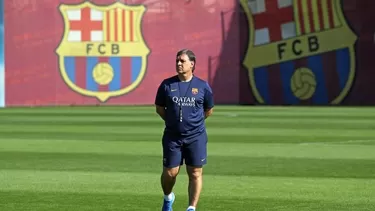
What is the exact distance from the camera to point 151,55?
43.7 metres

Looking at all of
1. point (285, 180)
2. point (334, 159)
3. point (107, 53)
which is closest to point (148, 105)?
point (107, 53)

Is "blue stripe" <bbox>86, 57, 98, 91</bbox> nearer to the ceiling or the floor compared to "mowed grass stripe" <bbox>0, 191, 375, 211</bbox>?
nearer to the floor

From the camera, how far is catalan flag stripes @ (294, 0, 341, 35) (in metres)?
→ 42.4

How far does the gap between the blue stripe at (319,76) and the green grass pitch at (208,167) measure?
48.5ft

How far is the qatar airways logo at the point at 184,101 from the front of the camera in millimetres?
10164

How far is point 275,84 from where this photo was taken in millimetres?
43531

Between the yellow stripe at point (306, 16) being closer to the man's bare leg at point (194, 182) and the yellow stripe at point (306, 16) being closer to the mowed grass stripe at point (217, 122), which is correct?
the mowed grass stripe at point (217, 122)

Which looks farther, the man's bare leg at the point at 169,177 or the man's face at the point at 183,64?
the man's bare leg at the point at 169,177

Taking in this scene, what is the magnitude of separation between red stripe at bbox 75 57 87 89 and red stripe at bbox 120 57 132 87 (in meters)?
1.59

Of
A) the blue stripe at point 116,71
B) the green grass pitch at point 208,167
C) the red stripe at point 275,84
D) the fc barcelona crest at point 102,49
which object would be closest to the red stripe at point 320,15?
the red stripe at point 275,84

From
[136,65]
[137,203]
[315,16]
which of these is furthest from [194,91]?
[136,65]

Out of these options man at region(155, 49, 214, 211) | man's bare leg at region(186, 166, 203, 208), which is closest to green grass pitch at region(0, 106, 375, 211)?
man's bare leg at region(186, 166, 203, 208)

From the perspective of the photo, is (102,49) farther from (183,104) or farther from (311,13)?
(183,104)

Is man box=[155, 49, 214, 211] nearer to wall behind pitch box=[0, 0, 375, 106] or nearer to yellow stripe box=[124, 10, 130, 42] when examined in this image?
wall behind pitch box=[0, 0, 375, 106]
